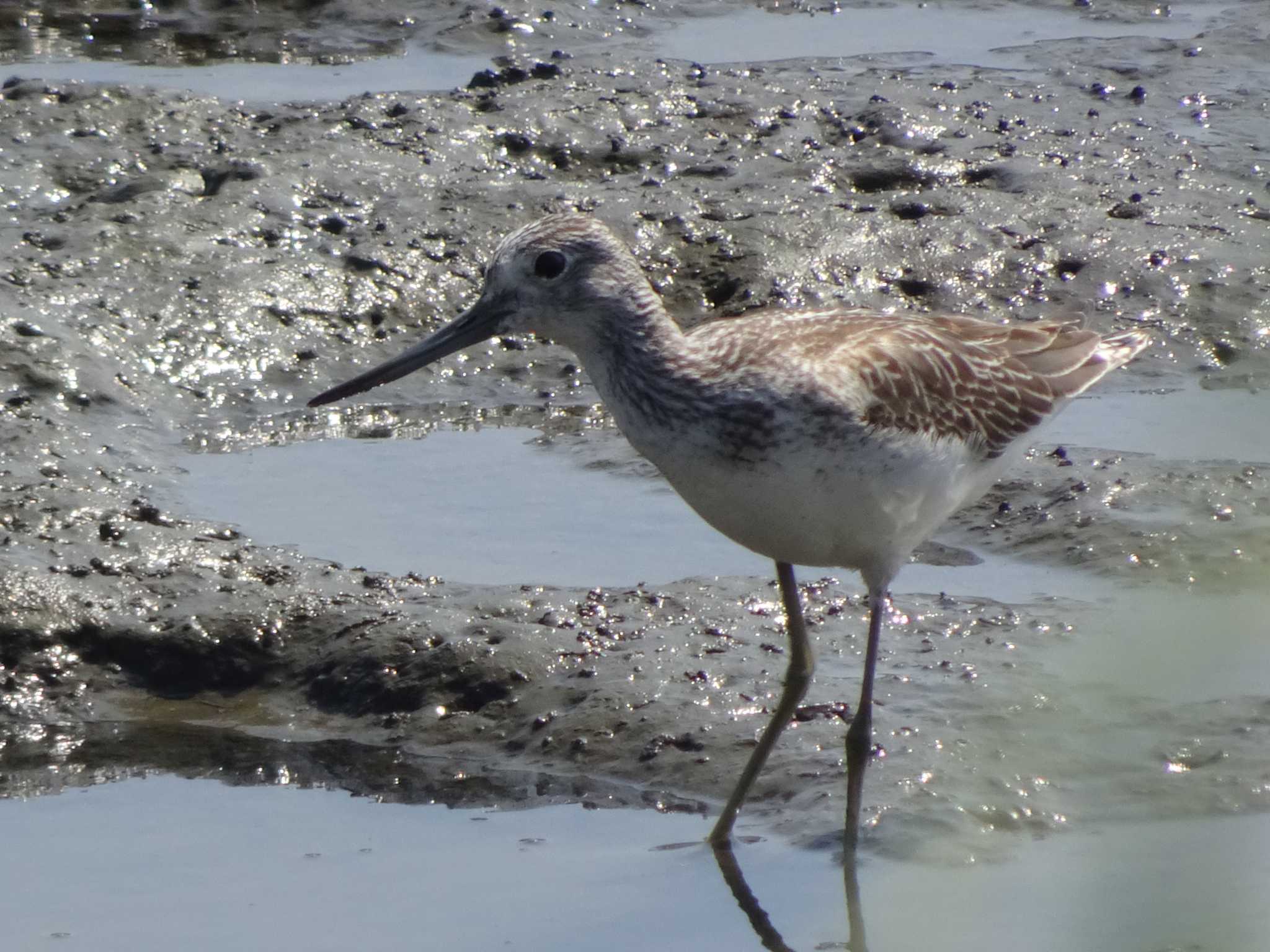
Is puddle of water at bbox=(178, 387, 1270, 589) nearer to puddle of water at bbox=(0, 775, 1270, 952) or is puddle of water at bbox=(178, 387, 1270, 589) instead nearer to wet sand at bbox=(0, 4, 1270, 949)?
wet sand at bbox=(0, 4, 1270, 949)

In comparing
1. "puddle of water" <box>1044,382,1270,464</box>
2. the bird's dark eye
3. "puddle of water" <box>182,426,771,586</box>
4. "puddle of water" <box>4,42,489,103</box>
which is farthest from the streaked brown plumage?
"puddle of water" <box>4,42,489,103</box>

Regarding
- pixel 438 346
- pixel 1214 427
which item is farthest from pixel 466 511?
pixel 1214 427

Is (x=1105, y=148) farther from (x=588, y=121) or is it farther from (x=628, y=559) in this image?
(x=628, y=559)

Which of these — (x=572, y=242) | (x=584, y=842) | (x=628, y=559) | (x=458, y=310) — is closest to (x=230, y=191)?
(x=458, y=310)

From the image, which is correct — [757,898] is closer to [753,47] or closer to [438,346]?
[438,346]

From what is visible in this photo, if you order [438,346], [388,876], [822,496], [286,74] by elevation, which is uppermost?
[286,74]

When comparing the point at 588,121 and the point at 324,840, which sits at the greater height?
the point at 588,121

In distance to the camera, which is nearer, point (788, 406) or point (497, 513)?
point (788, 406)

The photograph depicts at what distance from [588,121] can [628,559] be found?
3697mm

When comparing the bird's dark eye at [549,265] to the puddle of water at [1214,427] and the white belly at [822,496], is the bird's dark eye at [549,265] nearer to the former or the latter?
the white belly at [822,496]

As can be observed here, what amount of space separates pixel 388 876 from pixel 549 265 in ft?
5.81

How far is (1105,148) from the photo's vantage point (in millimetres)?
9680

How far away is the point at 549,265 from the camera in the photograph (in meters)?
4.88

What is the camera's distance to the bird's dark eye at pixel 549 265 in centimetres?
487
